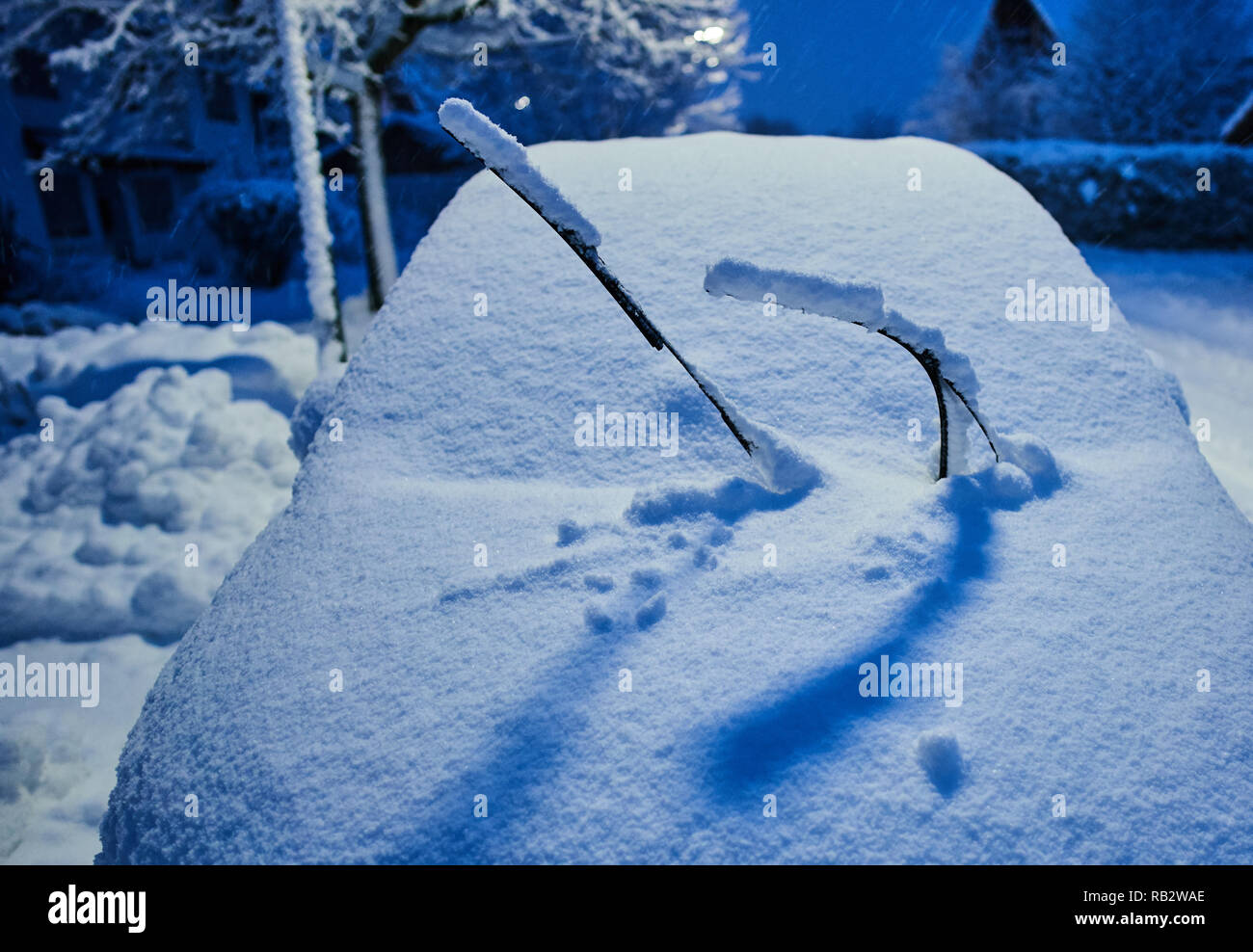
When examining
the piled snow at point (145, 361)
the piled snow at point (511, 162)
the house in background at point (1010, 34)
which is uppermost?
the house in background at point (1010, 34)

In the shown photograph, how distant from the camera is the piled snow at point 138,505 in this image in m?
3.48

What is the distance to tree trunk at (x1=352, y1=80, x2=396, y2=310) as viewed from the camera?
952 centimetres

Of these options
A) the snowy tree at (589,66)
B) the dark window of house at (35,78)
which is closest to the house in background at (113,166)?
the dark window of house at (35,78)

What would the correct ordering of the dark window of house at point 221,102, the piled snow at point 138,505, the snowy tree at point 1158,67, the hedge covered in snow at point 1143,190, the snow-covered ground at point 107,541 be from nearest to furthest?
the snow-covered ground at point 107,541 → the piled snow at point 138,505 → the hedge covered in snow at point 1143,190 → the snowy tree at point 1158,67 → the dark window of house at point 221,102

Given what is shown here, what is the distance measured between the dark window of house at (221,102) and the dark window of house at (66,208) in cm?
329

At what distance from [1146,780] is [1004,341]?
1.17 metres

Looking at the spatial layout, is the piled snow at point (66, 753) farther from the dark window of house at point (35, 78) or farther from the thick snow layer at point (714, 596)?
the dark window of house at point (35, 78)

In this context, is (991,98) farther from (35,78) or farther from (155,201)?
(35,78)

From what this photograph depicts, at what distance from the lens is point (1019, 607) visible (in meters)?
1.29

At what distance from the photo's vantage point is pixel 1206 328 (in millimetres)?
8836

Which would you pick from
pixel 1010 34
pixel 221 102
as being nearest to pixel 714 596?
pixel 221 102

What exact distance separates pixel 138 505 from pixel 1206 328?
10723 millimetres

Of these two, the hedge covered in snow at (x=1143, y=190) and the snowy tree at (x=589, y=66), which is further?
the hedge covered in snow at (x=1143, y=190)
